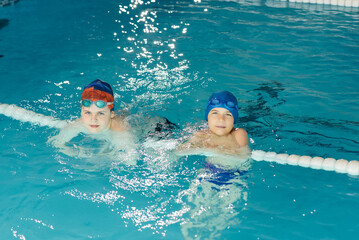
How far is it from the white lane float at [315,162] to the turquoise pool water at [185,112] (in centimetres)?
13

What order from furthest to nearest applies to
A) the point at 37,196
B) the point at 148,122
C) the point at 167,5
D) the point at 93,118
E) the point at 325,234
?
the point at 167,5, the point at 148,122, the point at 93,118, the point at 37,196, the point at 325,234

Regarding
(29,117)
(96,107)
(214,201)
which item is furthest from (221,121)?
(29,117)

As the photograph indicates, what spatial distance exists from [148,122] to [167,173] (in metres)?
1.12

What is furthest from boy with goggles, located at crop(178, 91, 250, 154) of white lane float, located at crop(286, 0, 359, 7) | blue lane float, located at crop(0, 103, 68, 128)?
white lane float, located at crop(286, 0, 359, 7)

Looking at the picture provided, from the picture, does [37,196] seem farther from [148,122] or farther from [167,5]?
[167,5]

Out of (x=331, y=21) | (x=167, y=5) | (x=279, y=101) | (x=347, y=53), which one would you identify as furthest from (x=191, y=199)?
(x=167, y=5)

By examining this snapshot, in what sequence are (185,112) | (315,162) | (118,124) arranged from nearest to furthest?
(315,162)
(118,124)
(185,112)

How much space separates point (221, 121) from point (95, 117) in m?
1.50

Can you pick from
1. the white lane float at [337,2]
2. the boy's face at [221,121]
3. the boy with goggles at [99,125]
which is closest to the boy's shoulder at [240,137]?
the boy's face at [221,121]

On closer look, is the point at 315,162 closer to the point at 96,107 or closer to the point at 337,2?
the point at 96,107

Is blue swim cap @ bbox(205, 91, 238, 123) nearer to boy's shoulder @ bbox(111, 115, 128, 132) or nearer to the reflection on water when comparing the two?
the reflection on water

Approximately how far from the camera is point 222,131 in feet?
15.0

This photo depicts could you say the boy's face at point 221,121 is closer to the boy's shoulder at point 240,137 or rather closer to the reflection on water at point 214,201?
the boy's shoulder at point 240,137

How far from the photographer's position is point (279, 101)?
6441mm
